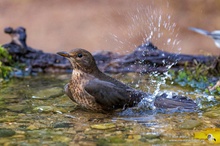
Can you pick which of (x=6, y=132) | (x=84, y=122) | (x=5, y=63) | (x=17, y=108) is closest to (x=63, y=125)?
(x=84, y=122)

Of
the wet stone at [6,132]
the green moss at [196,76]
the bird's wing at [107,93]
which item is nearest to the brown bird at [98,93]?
the bird's wing at [107,93]

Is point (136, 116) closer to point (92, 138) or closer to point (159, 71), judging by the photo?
point (92, 138)

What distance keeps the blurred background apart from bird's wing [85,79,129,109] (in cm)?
852

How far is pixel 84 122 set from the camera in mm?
5039

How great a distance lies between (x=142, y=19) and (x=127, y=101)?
7.89 ft

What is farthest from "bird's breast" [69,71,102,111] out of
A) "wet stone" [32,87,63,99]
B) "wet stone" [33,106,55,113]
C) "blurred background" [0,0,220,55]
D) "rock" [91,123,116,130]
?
"blurred background" [0,0,220,55]

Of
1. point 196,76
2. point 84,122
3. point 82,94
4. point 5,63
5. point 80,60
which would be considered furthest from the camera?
point 5,63

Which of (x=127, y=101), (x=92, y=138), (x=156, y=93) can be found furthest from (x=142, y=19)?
(x=92, y=138)

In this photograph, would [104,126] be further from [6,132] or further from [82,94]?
[6,132]

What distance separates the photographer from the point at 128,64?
7.91m

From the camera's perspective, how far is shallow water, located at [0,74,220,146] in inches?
172

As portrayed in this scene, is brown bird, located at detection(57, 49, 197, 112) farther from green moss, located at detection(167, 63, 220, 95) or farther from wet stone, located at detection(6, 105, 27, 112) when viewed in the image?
green moss, located at detection(167, 63, 220, 95)

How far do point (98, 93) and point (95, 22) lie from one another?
1104cm

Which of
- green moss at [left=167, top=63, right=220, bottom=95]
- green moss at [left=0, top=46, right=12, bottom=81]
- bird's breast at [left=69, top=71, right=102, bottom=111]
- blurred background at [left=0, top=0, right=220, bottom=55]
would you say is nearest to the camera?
bird's breast at [left=69, top=71, right=102, bottom=111]
